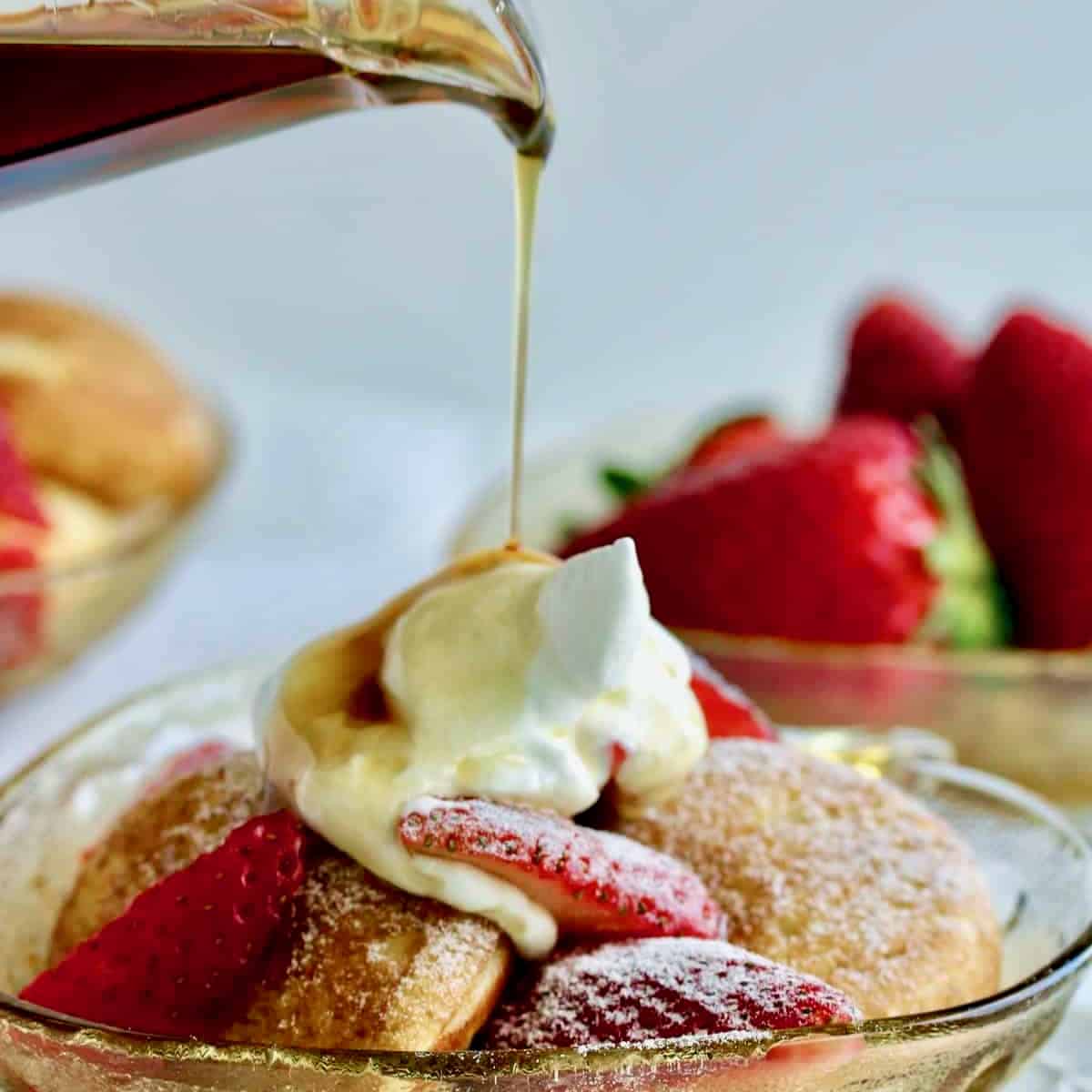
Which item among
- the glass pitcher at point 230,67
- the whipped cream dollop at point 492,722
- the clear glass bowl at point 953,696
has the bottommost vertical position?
the clear glass bowl at point 953,696

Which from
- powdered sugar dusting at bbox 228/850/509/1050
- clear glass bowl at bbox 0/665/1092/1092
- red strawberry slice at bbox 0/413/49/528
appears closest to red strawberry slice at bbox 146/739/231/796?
clear glass bowl at bbox 0/665/1092/1092

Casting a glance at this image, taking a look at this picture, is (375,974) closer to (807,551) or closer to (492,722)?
(492,722)

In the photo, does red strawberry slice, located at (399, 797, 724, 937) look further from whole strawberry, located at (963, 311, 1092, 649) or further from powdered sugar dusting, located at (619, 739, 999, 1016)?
whole strawberry, located at (963, 311, 1092, 649)

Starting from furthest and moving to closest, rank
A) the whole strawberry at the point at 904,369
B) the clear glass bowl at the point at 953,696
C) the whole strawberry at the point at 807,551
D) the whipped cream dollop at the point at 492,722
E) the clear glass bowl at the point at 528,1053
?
the whole strawberry at the point at 904,369, the whole strawberry at the point at 807,551, the clear glass bowl at the point at 953,696, the whipped cream dollop at the point at 492,722, the clear glass bowl at the point at 528,1053

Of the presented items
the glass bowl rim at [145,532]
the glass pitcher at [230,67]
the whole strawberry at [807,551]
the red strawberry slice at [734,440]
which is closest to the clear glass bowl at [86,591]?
the glass bowl rim at [145,532]

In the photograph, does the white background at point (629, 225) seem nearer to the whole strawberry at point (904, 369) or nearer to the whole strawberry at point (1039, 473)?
the whole strawberry at point (904, 369)

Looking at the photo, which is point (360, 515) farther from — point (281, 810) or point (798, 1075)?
point (798, 1075)
